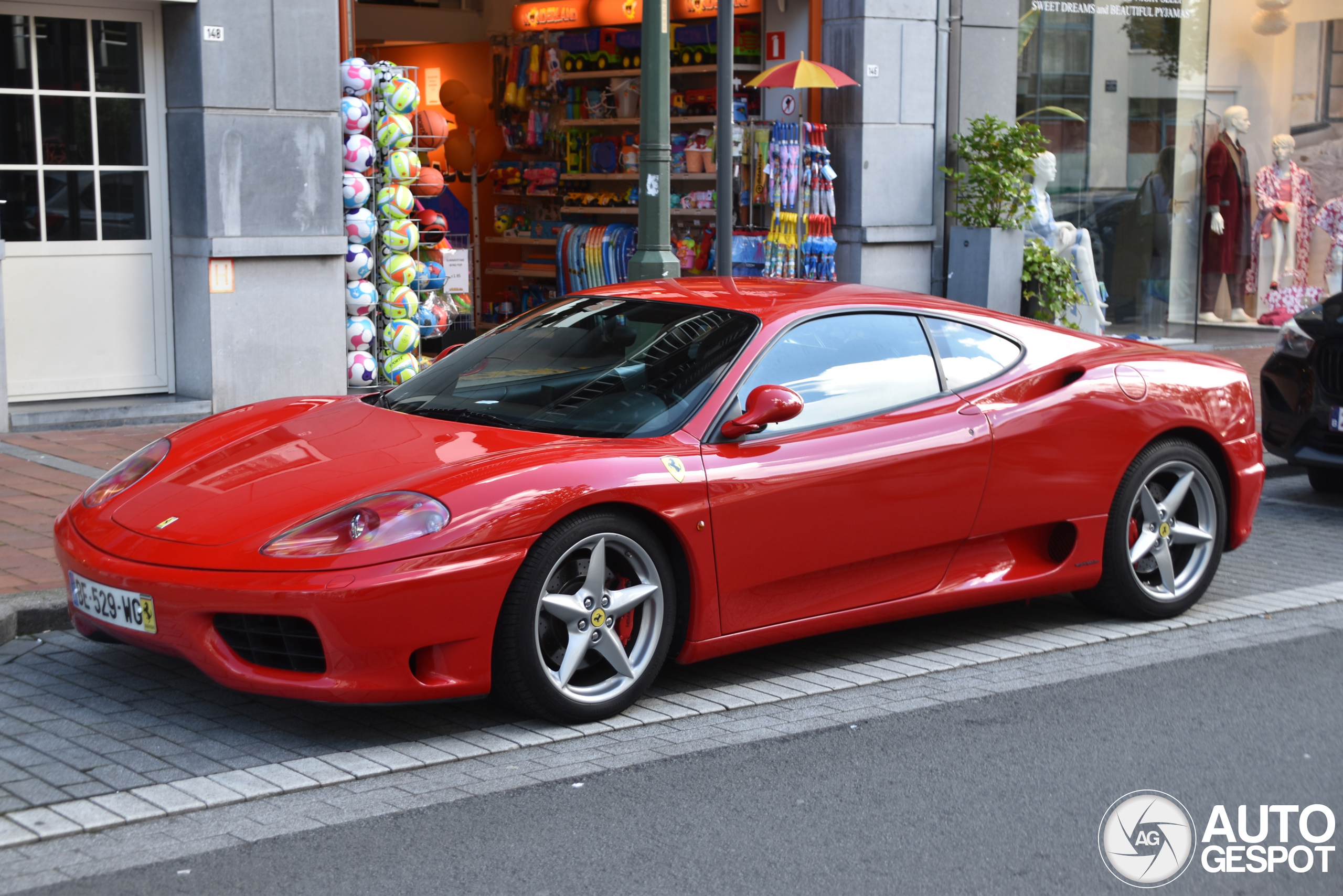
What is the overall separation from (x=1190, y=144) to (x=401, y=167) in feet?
29.8

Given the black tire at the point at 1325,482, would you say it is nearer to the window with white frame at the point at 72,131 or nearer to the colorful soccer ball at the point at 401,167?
the colorful soccer ball at the point at 401,167

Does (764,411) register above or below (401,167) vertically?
below

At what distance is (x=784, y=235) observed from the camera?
41.4ft

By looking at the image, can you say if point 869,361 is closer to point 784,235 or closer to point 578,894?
point 578,894

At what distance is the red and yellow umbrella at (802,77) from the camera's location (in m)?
12.1

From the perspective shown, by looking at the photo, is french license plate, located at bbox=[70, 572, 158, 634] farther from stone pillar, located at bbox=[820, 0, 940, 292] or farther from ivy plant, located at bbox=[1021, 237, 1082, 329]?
ivy plant, located at bbox=[1021, 237, 1082, 329]

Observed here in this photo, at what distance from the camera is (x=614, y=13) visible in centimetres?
1370

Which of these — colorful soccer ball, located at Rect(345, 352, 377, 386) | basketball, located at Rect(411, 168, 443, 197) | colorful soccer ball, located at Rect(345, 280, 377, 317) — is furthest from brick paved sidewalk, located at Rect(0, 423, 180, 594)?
basketball, located at Rect(411, 168, 443, 197)

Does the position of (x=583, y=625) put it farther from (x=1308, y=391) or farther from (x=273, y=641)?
(x=1308, y=391)

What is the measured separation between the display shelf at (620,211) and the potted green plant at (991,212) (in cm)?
224

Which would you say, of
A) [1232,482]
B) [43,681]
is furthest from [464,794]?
[1232,482]

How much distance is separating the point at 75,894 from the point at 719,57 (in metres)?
6.60

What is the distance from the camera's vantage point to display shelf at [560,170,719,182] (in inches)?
524

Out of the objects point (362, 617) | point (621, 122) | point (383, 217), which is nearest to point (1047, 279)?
point (621, 122)
